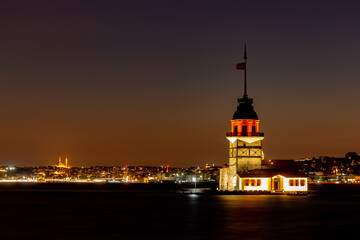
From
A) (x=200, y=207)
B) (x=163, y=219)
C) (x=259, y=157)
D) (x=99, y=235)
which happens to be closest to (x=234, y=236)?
(x=99, y=235)

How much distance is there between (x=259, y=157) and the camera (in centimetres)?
9900

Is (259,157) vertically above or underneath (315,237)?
above

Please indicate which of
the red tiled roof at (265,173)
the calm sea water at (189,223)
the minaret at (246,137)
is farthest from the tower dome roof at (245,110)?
the calm sea water at (189,223)

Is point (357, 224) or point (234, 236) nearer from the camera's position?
point (234, 236)

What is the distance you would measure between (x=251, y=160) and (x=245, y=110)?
7776mm

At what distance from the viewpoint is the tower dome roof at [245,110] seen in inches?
3890

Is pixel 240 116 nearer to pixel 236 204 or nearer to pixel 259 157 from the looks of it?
pixel 259 157

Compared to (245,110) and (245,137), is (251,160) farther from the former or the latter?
(245,110)

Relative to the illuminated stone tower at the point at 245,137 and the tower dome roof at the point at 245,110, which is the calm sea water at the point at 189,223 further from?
the tower dome roof at the point at 245,110

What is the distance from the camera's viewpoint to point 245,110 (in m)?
99.5

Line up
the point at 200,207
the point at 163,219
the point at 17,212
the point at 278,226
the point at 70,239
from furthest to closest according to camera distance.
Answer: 1. the point at 200,207
2. the point at 17,212
3. the point at 163,219
4. the point at 278,226
5. the point at 70,239

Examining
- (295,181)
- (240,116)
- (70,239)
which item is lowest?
(70,239)

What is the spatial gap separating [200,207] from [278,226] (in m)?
23.9

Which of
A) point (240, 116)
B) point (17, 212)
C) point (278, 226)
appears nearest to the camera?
point (278, 226)
